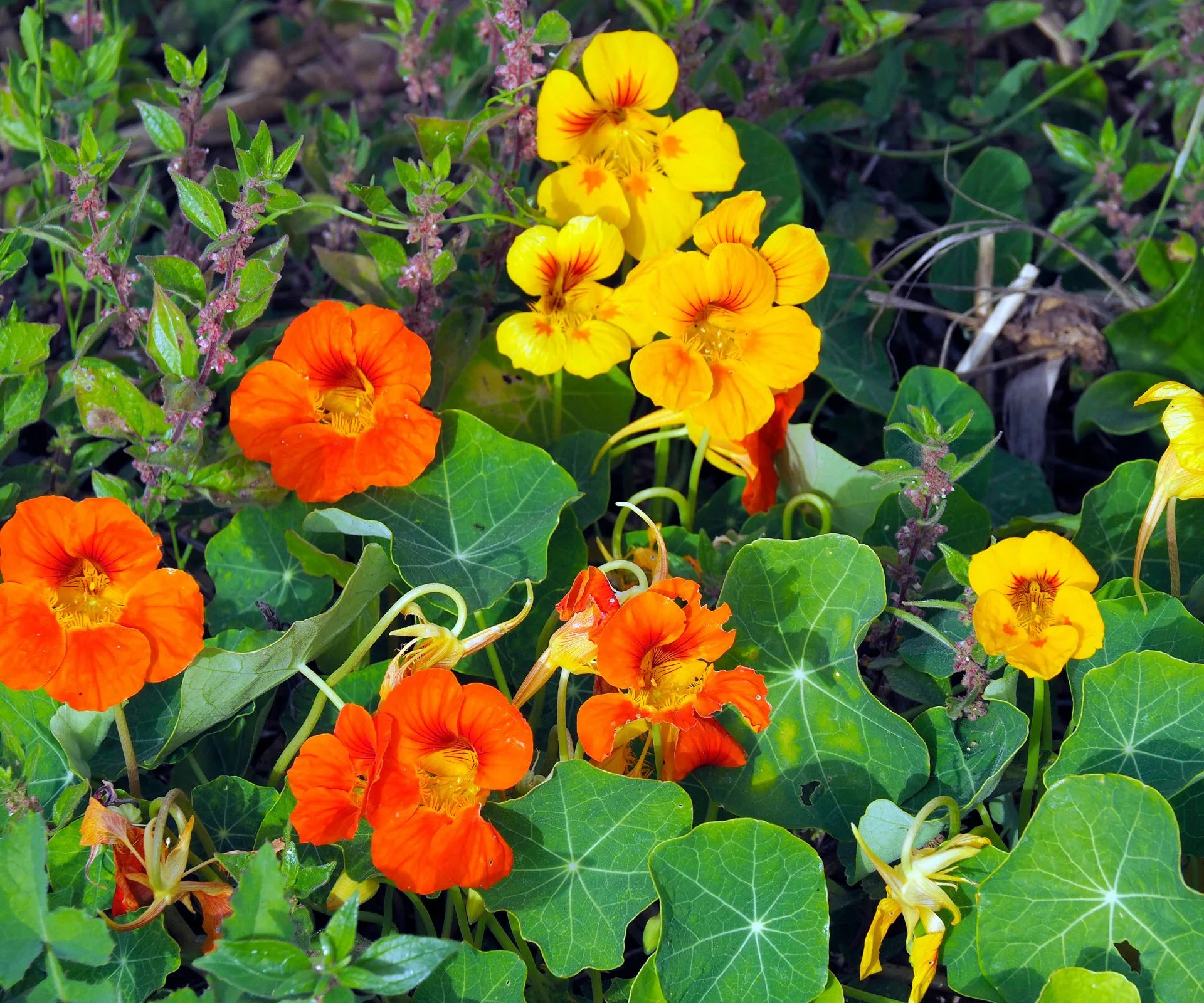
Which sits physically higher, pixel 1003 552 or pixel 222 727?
pixel 1003 552

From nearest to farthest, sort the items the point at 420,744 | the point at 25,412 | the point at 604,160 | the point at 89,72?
the point at 420,744
the point at 25,412
the point at 604,160
the point at 89,72

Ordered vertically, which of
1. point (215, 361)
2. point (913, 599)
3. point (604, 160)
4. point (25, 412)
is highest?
point (604, 160)

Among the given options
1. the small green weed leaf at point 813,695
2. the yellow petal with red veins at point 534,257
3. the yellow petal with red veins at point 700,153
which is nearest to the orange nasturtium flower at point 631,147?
the yellow petal with red veins at point 700,153

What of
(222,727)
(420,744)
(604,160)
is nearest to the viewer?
(420,744)

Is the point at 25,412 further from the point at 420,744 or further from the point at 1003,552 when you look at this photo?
the point at 1003,552

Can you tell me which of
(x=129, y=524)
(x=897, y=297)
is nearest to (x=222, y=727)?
(x=129, y=524)

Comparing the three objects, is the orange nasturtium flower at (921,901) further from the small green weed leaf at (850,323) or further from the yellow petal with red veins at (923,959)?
the small green weed leaf at (850,323)
